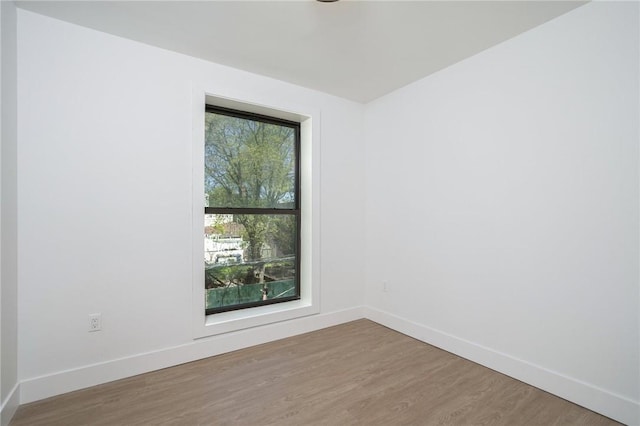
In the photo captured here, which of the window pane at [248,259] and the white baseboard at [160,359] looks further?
the window pane at [248,259]

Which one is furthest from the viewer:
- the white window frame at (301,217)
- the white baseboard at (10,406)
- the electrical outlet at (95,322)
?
the white window frame at (301,217)

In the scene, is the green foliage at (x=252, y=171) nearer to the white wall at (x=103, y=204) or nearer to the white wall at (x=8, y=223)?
the white wall at (x=103, y=204)

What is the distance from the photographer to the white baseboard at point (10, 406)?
167 cm

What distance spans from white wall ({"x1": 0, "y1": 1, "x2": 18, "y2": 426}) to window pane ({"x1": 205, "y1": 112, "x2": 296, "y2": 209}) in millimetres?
Result: 1307

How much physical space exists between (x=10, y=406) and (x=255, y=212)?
208cm

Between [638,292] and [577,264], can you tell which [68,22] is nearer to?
[577,264]

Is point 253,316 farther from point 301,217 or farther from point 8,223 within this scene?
point 8,223

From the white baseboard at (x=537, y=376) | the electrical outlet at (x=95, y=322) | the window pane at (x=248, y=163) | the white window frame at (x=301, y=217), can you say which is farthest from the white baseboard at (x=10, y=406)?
the white baseboard at (x=537, y=376)

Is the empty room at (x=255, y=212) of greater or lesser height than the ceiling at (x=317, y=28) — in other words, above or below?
below

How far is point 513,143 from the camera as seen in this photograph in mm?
2266

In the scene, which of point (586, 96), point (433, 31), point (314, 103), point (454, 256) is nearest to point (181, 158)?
point (314, 103)

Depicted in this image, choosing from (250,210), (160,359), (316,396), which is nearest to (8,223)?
(160,359)

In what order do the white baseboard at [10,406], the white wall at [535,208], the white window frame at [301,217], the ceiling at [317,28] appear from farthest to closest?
the white window frame at [301,217] < the ceiling at [317,28] < the white wall at [535,208] < the white baseboard at [10,406]

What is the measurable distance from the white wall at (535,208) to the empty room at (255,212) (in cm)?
1
